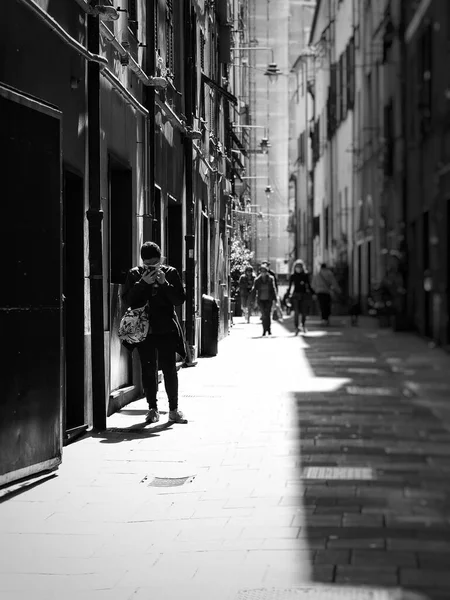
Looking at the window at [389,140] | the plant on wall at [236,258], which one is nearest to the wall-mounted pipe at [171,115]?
the window at [389,140]

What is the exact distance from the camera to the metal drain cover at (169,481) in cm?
639

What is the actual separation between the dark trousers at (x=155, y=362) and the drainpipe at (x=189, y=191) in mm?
6837

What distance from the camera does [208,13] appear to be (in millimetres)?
22312

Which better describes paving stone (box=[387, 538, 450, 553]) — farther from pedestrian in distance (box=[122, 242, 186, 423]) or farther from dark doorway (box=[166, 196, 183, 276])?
dark doorway (box=[166, 196, 183, 276])

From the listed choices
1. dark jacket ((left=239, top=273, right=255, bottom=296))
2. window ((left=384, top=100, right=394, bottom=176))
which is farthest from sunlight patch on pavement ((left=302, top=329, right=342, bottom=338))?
window ((left=384, top=100, right=394, bottom=176))

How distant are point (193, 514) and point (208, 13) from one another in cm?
1820

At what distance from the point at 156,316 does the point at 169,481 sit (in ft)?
9.52

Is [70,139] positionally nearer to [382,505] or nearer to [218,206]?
[382,505]

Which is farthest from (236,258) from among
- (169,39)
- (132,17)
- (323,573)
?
(323,573)

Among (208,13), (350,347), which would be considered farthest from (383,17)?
(208,13)

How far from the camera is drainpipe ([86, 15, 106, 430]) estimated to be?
9008 mm

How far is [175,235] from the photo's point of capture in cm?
1662

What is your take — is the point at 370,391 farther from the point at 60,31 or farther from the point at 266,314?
the point at 266,314

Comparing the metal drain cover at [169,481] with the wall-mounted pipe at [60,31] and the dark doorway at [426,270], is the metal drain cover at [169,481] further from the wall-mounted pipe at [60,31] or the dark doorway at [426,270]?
the dark doorway at [426,270]
